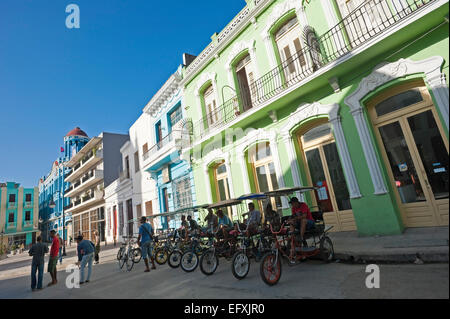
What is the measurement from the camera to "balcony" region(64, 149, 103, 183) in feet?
89.2

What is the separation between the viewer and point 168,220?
1494cm

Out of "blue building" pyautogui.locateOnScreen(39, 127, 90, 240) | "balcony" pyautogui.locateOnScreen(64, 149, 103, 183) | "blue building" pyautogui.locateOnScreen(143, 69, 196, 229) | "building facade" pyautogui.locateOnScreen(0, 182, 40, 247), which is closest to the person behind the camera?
"blue building" pyautogui.locateOnScreen(143, 69, 196, 229)

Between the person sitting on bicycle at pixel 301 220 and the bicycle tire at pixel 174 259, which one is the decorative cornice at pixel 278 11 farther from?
the bicycle tire at pixel 174 259

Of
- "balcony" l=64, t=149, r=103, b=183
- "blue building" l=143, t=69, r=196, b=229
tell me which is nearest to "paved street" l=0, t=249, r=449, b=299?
"blue building" l=143, t=69, r=196, b=229

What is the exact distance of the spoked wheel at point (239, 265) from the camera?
518 centimetres

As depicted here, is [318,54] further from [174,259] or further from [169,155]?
[169,155]

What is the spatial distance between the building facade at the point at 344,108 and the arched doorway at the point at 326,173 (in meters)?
0.03

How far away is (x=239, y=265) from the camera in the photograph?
17.5 ft

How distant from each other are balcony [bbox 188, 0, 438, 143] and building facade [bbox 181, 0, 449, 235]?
1.6 inches

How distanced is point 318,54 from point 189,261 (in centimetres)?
778

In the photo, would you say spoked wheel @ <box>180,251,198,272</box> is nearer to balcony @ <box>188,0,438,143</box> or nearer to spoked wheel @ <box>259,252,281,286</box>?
spoked wheel @ <box>259,252,281,286</box>

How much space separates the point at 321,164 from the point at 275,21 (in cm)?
575

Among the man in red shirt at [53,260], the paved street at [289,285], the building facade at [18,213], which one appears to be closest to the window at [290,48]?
the paved street at [289,285]
